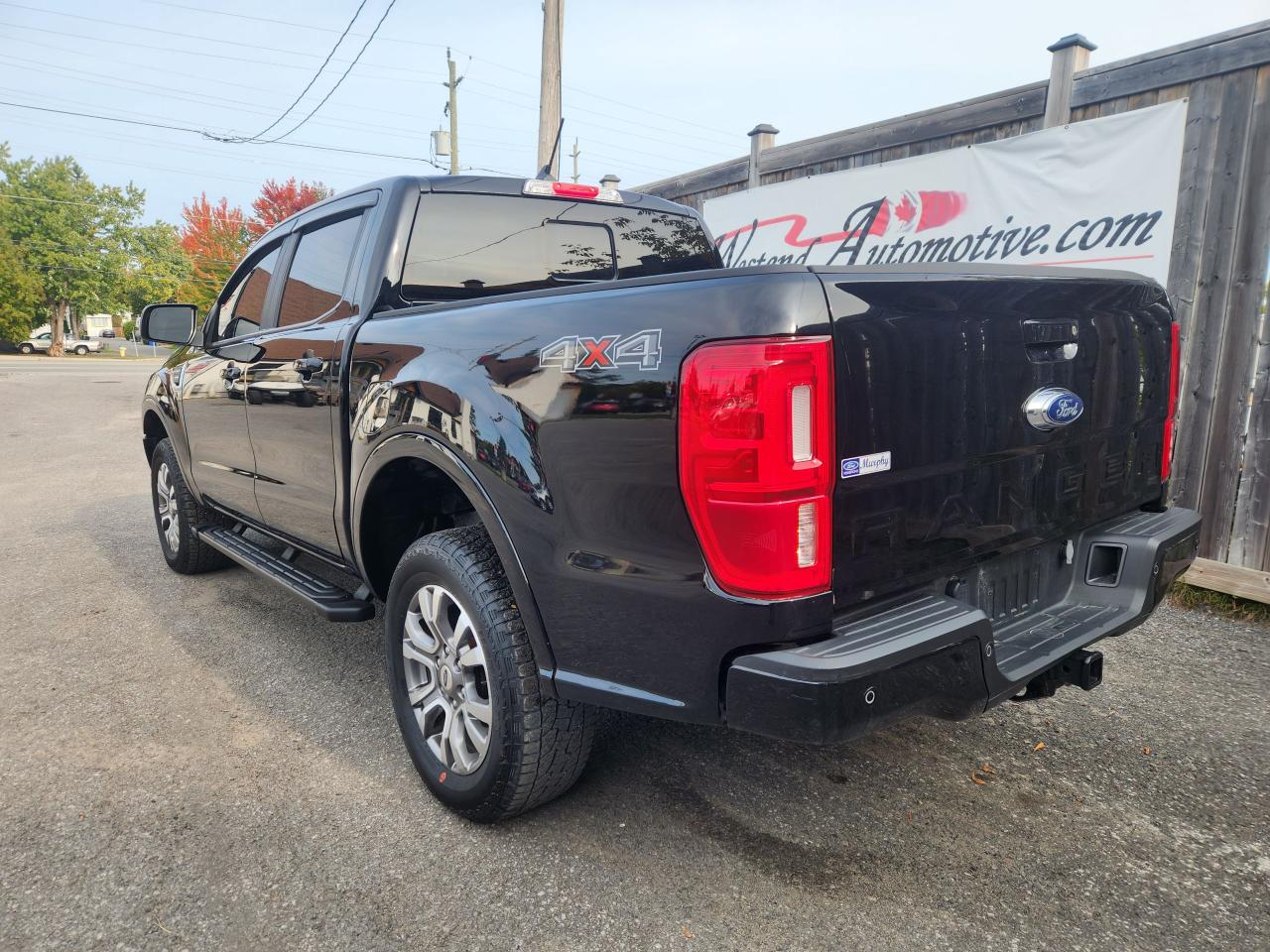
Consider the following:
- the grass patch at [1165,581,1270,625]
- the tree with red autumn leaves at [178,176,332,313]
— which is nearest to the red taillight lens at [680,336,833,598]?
the grass patch at [1165,581,1270,625]

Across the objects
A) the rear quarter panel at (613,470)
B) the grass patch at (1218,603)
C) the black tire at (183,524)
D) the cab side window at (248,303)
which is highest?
the cab side window at (248,303)

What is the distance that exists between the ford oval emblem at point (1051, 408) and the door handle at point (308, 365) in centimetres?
238

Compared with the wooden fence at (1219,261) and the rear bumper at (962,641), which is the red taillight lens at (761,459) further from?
the wooden fence at (1219,261)

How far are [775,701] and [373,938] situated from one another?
1.18 metres

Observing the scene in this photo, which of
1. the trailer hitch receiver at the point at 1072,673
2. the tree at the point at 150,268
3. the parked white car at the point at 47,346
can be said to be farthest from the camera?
the tree at the point at 150,268

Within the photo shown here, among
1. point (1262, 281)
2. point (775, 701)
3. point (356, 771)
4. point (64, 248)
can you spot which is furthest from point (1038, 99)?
point (64, 248)

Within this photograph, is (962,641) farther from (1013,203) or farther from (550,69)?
(550,69)

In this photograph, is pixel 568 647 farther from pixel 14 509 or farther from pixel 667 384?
pixel 14 509

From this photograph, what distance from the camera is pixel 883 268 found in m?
2.02

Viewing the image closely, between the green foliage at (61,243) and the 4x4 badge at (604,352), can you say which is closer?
the 4x4 badge at (604,352)

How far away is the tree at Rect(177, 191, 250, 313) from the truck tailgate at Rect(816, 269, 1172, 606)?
185 feet

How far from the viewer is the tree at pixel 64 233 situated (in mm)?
54406

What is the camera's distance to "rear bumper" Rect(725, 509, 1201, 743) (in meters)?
1.82

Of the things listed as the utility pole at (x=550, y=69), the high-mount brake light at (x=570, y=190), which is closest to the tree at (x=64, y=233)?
the utility pole at (x=550, y=69)
